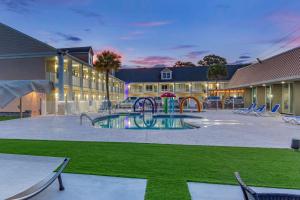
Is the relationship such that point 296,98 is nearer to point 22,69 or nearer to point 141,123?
point 141,123

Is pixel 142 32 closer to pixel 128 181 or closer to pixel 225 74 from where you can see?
pixel 225 74

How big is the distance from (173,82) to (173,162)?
153 feet

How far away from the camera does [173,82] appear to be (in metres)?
52.7

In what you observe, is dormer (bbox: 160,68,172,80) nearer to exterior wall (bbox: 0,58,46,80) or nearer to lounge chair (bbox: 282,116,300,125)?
exterior wall (bbox: 0,58,46,80)

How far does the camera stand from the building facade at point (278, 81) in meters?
21.5

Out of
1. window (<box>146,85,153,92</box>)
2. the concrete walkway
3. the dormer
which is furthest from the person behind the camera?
window (<box>146,85,153,92</box>)

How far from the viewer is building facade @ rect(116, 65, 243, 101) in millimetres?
51906

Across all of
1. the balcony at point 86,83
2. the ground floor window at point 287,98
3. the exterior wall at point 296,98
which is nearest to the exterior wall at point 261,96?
the ground floor window at point 287,98

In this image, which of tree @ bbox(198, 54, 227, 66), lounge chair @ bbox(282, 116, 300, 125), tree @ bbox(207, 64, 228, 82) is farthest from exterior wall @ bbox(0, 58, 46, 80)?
tree @ bbox(198, 54, 227, 66)

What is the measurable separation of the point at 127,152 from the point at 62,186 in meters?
3.33

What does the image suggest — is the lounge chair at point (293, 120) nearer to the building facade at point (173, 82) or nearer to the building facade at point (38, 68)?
the building facade at point (38, 68)

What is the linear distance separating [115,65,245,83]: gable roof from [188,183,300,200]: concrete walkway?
4845cm

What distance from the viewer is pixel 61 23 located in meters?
34.6

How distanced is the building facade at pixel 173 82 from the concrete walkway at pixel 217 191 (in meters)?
46.6
